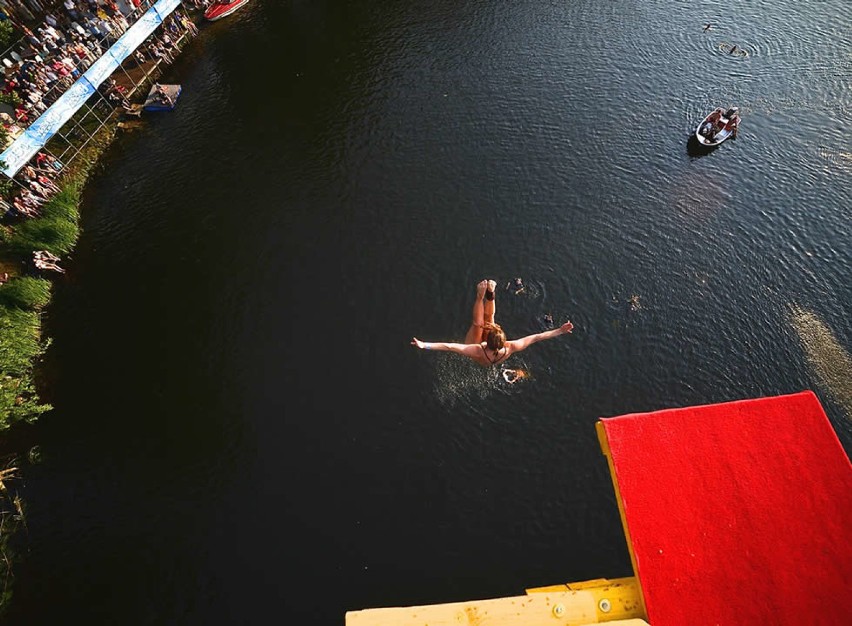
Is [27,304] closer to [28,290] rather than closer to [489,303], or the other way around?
[28,290]

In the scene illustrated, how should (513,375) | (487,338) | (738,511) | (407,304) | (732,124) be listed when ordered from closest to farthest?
1. (738,511)
2. (487,338)
3. (513,375)
4. (407,304)
5. (732,124)

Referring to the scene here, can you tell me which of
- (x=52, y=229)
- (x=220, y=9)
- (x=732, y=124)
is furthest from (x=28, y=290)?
(x=732, y=124)

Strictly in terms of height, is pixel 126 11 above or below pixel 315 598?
above

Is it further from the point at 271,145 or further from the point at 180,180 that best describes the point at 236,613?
the point at 271,145

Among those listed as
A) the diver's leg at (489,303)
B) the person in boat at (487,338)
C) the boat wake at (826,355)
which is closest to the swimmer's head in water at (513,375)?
the person in boat at (487,338)

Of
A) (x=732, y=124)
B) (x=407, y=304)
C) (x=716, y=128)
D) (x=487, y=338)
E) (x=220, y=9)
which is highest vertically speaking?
(x=220, y=9)

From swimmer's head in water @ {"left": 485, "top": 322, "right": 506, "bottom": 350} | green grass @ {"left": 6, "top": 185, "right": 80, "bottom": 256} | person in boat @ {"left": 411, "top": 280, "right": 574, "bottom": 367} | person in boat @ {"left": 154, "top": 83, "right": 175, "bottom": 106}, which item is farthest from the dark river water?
swimmer's head in water @ {"left": 485, "top": 322, "right": 506, "bottom": 350}

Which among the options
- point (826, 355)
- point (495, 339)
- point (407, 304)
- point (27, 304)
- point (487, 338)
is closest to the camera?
point (495, 339)

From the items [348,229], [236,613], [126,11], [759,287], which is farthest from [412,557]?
[126,11]
